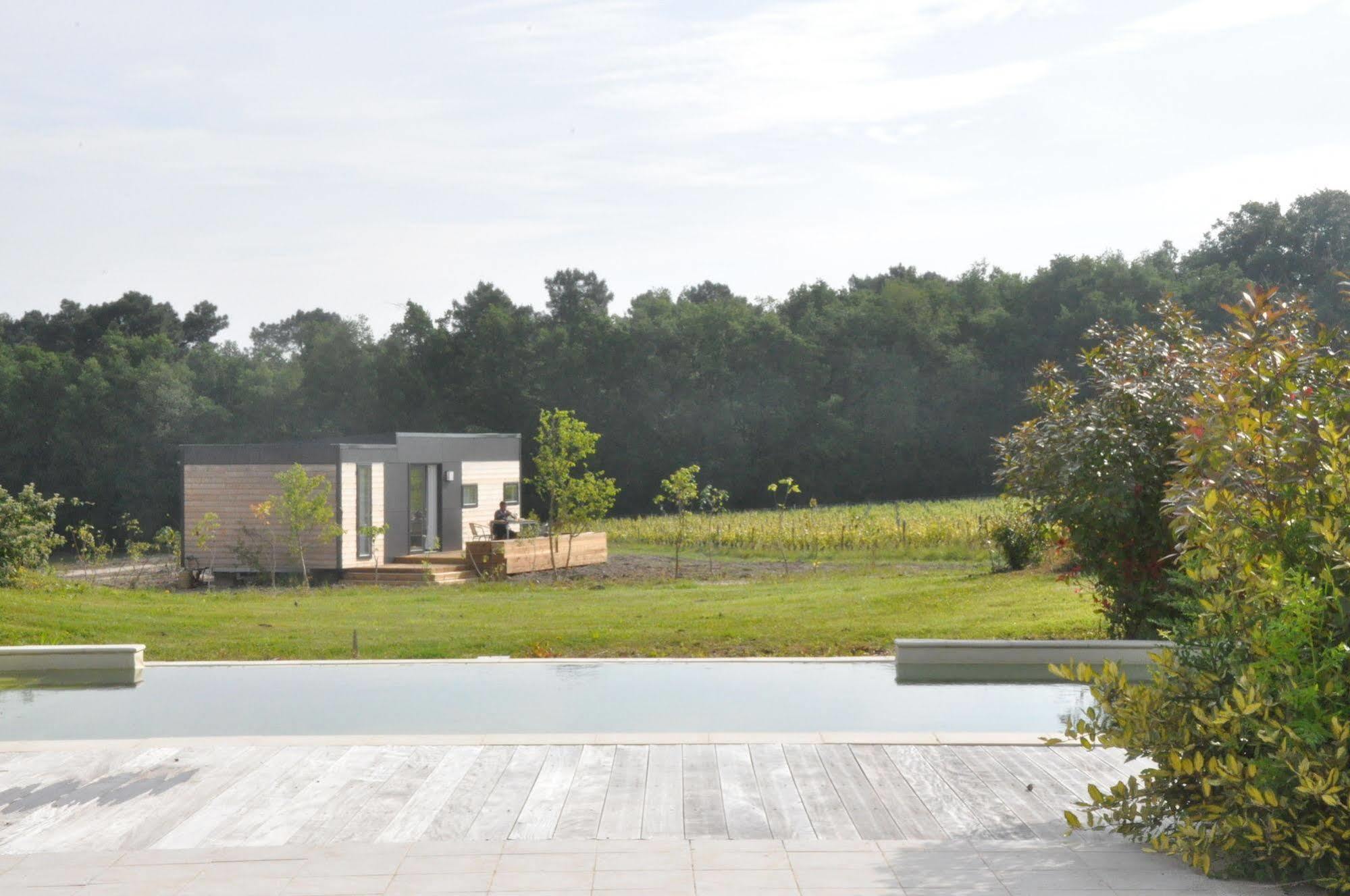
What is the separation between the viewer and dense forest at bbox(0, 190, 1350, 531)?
4106cm

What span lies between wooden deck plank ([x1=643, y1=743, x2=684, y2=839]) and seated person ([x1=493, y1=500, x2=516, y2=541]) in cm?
1638

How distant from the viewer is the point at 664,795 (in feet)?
15.6

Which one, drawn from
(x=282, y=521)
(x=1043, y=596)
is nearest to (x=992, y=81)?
(x=1043, y=596)

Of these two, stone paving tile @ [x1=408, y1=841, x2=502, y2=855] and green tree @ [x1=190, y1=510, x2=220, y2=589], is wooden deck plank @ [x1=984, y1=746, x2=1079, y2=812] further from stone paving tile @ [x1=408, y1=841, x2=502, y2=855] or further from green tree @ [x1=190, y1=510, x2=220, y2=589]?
green tree @ [x1=190, y1=510, x2=220, y2=589]

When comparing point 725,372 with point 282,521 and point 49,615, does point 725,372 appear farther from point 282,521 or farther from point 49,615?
point 49,615

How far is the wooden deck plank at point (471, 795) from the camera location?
4.33m

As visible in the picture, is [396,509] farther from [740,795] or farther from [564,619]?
[740,795]

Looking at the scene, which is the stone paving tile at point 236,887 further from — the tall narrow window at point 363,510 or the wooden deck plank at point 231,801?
the tall narrow window at point 363,510

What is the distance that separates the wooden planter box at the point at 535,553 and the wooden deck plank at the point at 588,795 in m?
14.4

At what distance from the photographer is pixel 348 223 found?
83.6 ft

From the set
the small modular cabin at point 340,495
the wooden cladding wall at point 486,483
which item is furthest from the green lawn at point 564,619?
the wooden cladding wall at point 486,483

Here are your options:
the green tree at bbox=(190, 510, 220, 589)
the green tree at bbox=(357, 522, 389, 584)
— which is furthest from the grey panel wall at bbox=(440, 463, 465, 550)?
the green tree at bbox=(190, 510, 220, 589)

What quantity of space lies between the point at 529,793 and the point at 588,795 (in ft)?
0.76

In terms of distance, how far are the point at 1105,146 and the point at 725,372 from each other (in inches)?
989
